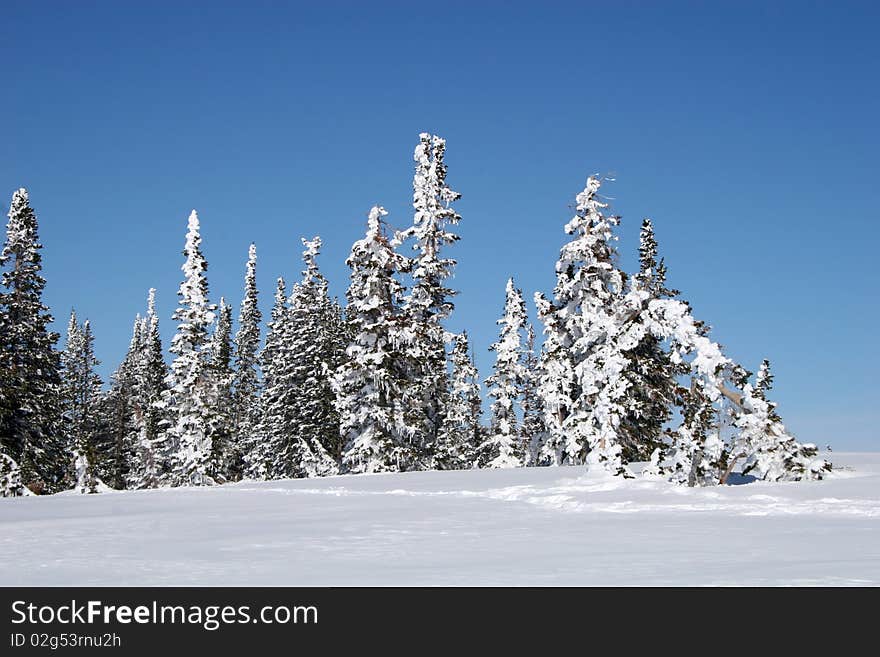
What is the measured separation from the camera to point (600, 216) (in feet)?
109

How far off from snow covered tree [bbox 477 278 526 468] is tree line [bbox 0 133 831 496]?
0.10 meters

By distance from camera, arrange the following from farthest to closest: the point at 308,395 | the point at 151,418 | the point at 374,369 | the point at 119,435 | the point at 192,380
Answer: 1. the point at 119,435
2. the point at 151,418
3. the point at 308,395
4. the point at 192,380
5. the point at 374,369

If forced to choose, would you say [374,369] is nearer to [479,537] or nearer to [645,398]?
[645,398]

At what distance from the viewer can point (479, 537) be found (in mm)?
11289

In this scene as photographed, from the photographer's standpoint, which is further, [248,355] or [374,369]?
[248,355]

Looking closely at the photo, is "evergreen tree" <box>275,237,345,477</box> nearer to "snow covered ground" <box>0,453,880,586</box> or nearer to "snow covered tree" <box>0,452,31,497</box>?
"snow covered tree" <box>0,452,31,497</box>

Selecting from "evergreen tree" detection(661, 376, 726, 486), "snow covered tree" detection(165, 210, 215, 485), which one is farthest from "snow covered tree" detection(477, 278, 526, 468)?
"evergreen tree" detection(661, 376, 726, 486)

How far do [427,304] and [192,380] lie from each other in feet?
47.0

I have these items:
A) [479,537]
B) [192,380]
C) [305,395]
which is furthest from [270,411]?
[479,537]

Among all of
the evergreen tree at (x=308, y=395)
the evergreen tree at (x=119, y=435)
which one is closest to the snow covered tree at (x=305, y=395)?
the evergreen tree at (x=308, y=395)

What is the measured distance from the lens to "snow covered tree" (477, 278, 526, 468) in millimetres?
51312

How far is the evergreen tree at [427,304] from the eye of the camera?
128 feet
